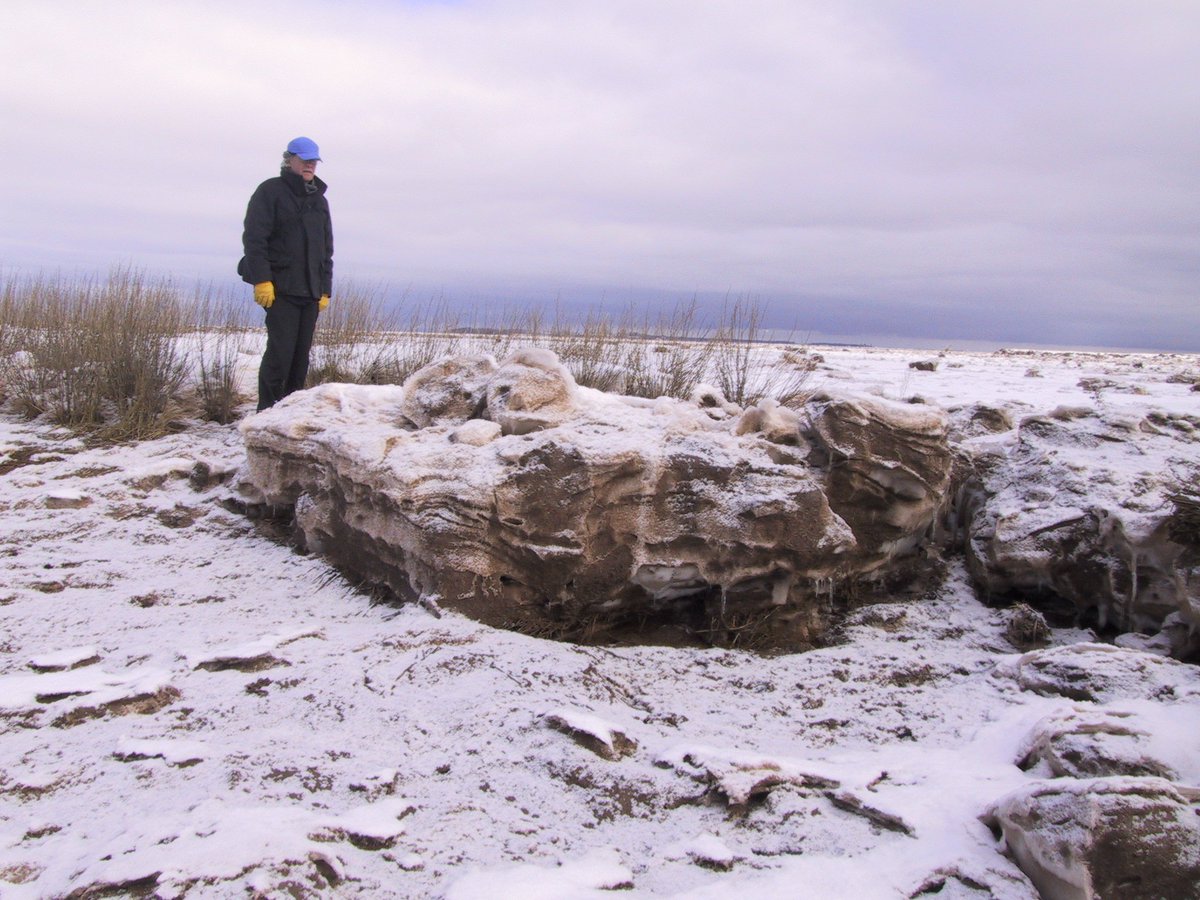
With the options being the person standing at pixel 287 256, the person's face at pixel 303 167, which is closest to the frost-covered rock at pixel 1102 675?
the person standing at pixel 287 256

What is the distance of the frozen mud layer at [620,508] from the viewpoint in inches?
147

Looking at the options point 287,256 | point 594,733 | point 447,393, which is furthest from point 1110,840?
point 287,256

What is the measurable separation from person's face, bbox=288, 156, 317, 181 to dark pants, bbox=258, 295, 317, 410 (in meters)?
0.88

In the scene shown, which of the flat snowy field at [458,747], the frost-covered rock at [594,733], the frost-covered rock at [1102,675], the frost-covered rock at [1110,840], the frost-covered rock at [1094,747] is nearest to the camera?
the frost-covered rock at [1110,840]

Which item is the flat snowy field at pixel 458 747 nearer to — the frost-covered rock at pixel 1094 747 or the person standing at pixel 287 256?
the frost-covered rock at pixel 1094 747

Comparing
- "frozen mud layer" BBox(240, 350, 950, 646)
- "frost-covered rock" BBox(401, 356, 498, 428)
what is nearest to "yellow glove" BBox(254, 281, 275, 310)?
"frost-covered rock" BBox(401, 356, 498, 428)

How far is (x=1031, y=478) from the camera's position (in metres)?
4.64

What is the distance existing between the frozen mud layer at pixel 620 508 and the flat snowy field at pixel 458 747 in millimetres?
286

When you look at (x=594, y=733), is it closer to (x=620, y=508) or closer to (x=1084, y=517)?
(x=620, y=508)

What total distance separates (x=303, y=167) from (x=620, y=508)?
12.3 feet

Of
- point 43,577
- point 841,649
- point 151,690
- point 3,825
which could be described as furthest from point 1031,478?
point 43,577

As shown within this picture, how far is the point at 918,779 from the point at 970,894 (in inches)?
22.3

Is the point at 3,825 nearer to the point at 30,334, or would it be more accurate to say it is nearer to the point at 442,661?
the point at 442,661

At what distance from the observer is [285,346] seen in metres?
5.88
